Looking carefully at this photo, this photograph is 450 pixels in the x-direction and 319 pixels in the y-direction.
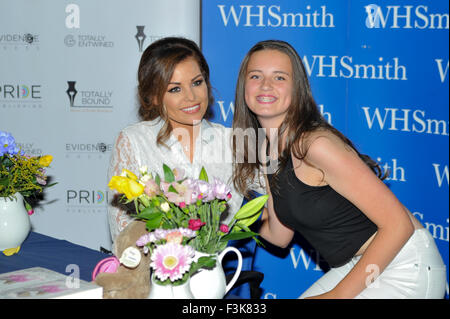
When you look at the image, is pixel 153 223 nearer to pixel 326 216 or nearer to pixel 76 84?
pixel 326 216

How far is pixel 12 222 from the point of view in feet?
6.16

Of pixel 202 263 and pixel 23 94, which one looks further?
pixel 23 94

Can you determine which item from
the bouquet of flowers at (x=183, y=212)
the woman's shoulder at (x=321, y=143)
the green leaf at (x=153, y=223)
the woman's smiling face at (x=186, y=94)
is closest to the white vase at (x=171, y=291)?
the bouquet of flowers at (x=183, y=212)

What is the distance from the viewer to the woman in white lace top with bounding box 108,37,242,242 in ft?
7.82

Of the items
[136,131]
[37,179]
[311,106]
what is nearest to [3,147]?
[37,179]

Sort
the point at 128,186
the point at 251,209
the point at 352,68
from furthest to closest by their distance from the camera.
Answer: the point at 352,68, the point at 251,209, the point at 128,186

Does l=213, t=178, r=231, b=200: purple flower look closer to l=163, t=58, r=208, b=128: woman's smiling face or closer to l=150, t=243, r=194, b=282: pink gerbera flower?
l=150, t=243, r=194, b=282: pink gerbera flower

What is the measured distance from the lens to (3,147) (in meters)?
1.82

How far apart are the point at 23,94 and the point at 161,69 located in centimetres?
Answer: 173

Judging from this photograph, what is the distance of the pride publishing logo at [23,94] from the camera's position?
3709 millimetres

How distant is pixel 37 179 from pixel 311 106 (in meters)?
1.01

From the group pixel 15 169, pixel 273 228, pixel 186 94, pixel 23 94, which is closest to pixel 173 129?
pixel 186 94

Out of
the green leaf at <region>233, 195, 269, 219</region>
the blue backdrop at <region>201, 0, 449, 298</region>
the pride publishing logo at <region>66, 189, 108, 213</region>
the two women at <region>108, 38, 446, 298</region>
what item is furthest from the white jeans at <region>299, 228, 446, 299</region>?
the pride publishing logo at <region>66, 189, 108, 213</region>

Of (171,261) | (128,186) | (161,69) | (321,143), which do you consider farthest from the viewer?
(161,69)
